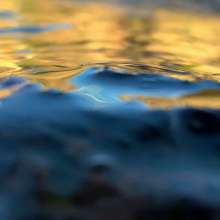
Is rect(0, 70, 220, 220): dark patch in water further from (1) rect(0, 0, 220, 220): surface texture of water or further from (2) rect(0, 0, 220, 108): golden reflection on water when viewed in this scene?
(2) rect(0, 0, 220, 108): golden reflection on water

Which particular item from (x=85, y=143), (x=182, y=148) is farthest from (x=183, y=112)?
(x=85, y=143)

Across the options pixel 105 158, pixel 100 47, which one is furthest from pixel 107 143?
pixel 100 47

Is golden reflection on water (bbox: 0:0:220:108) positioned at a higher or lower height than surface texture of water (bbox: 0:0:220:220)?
higher

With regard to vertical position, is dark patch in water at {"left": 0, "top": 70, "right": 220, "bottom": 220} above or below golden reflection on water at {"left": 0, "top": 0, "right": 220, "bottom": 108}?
below

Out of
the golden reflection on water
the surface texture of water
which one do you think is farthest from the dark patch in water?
the golden reflection on water

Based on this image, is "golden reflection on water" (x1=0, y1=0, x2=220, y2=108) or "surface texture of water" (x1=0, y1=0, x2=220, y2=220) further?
"golden reflection on water" (x1=0, y1=0, x2=220, y2=108)

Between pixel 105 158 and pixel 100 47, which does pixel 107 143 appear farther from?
pixel 100 47

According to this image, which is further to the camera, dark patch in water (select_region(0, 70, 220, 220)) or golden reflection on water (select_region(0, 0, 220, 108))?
golden reflection on water (select_region(0, 0, 220, 108))

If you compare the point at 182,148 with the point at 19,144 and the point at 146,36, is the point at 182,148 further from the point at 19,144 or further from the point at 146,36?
the point at 146,36
